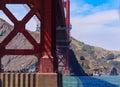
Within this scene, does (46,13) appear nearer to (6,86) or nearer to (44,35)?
(44,35)

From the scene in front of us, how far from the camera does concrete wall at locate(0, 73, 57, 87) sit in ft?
72.1

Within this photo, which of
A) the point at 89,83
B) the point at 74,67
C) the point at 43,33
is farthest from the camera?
the point at 74,67

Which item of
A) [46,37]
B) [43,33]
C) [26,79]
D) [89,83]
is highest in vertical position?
[43,33]

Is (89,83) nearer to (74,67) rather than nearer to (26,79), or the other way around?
(26,79)

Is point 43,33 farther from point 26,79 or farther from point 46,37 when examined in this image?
point 26,79

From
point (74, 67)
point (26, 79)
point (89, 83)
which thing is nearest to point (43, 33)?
point (26, 79)

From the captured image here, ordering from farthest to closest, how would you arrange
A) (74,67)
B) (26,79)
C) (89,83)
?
(74,67), (89,83), (26,79)

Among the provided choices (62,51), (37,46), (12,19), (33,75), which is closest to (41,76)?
(33,75)

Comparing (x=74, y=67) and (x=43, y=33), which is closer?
(x=43, y=33)

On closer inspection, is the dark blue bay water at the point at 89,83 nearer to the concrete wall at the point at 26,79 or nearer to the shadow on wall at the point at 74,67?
the shadow on wall at the point at 74,67

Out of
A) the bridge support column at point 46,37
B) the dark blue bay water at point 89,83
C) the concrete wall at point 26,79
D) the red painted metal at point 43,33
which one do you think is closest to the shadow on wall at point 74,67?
the dark blue bay water at point 89,83

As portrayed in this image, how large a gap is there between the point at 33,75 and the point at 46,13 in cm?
290

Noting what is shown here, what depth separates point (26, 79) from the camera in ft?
72.3

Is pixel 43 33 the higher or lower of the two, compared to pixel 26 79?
higher
